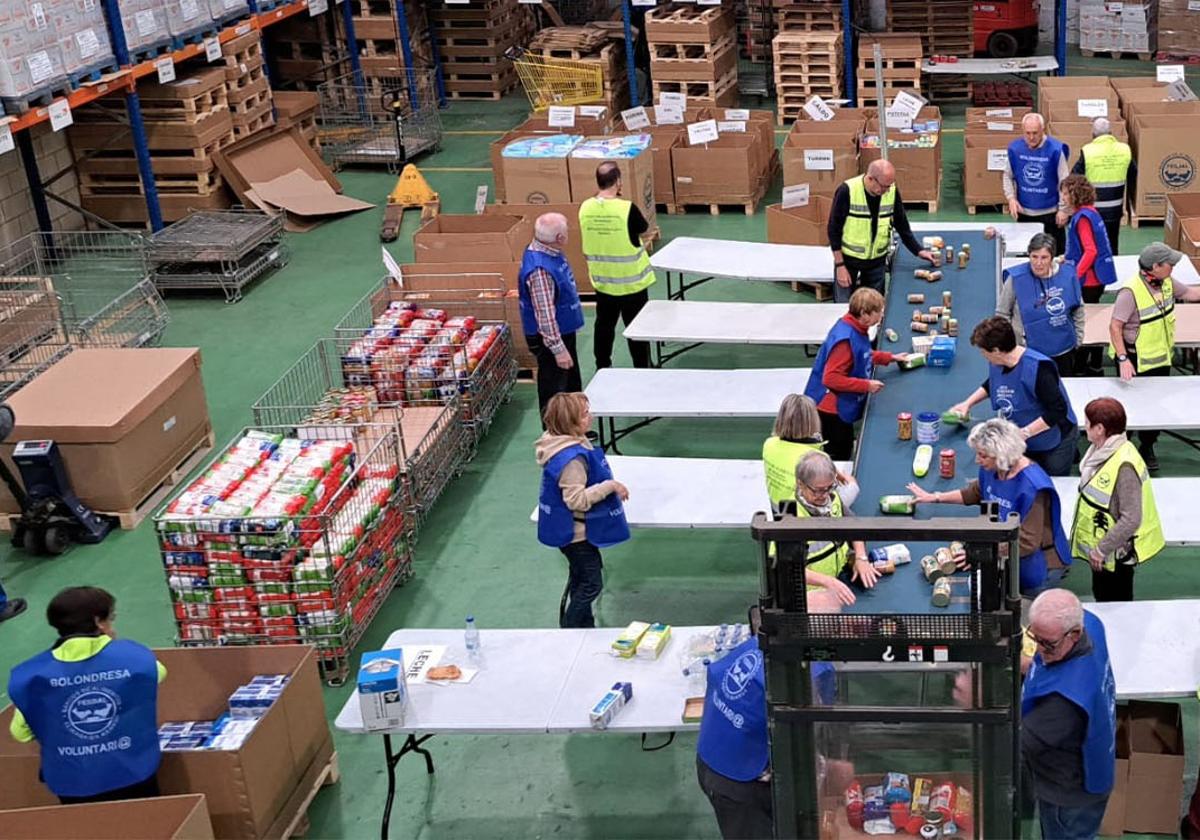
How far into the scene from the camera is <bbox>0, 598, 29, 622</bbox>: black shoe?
9391 mm

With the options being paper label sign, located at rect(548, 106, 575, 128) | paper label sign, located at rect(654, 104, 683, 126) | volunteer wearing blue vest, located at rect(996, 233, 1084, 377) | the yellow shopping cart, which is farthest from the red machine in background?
volunteer wearing blue vest, located at rect(996, 233, 1084, 377)

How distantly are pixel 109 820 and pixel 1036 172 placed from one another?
9303 millimetres

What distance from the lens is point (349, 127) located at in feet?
65.2

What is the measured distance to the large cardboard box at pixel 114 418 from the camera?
10.0 meters

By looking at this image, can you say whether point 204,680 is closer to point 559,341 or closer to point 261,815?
point 261,815

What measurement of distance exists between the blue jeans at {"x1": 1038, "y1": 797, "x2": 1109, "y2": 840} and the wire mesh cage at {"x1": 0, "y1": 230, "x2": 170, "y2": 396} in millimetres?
8483

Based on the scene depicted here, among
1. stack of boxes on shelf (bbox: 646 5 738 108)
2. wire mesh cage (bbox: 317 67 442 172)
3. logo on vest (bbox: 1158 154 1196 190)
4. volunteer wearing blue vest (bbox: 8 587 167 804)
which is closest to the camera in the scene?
volunteer wearing blue vest (bbox: 8 587 167 804)

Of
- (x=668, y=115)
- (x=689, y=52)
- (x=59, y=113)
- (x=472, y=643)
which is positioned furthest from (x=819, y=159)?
(x=472, y=643)

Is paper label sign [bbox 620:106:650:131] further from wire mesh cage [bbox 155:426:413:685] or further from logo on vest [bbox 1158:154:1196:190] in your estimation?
wire mesh cage [bbox 155:426:413:685]

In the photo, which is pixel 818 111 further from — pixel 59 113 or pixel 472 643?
pixel 472 643

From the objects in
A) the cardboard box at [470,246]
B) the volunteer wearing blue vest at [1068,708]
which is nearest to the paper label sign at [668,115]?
the cardboard box at [470,246]

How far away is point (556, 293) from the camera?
34.3ft

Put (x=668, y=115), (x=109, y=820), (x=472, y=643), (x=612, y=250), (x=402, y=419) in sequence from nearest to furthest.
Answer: (x=109, y=820) → (x=472, y=643) → (x=402, y=419) → (x=612, y=250) → (x=668, y=115)

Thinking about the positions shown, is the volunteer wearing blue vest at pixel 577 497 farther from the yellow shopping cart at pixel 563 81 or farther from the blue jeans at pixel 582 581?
the yellow shopping cart at pixel 563 81
